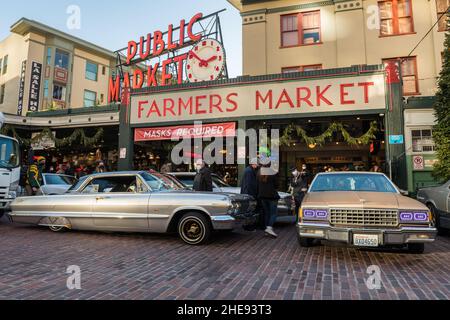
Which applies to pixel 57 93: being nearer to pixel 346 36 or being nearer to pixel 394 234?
pixel 346 36

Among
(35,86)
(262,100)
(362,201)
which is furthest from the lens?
(35,86)

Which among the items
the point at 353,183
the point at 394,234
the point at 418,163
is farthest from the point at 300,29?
the point at 394,234

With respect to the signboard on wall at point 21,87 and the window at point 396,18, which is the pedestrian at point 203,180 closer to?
the window at point 396,18

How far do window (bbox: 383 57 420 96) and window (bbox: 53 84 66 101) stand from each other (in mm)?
25335

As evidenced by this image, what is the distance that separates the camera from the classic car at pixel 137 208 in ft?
19.2

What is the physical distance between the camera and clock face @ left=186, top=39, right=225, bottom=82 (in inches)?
613

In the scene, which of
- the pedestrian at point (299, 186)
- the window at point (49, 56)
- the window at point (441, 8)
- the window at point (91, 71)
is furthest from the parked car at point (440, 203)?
the window at point (91, 71)

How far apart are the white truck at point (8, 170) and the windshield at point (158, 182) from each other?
449 cm

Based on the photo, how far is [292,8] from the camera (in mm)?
16578

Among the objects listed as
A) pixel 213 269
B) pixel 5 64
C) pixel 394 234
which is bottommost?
pixel 213 269

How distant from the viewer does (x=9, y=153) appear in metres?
9.03

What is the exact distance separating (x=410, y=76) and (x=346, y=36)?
3.73 m

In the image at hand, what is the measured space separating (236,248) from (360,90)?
30.5 ft
